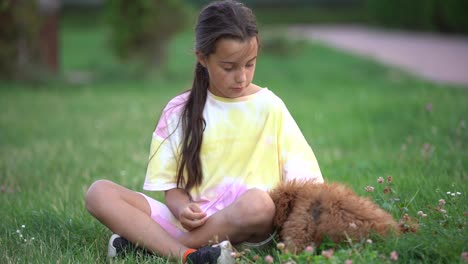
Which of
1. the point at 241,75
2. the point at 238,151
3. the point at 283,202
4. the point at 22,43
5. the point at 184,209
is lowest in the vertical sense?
the point at 22,43

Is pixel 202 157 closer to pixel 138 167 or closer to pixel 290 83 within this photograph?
pixel 138 167

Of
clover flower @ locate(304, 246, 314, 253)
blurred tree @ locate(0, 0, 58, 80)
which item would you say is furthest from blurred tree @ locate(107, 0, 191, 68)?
clover flower @ locate(304, 246, 314, 253)

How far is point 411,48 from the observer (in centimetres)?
1653

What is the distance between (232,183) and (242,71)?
0.57 meters

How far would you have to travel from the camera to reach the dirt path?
41.0 ft

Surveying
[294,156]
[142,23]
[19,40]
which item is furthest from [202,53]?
[142,23]

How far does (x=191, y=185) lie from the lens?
343 centimetres

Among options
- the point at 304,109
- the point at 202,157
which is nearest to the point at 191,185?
the point at 202,157

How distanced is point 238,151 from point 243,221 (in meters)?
0.46

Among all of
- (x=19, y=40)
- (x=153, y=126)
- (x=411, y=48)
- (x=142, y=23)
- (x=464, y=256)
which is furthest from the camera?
(x=411, y=48)

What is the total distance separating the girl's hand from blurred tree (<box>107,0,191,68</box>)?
31.6 ft

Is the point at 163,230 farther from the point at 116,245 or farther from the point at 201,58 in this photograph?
the point at 201,58

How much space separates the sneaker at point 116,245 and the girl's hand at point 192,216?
1.04ft

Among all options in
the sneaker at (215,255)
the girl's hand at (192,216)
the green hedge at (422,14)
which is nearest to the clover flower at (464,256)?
the sneaker at (215,255)
